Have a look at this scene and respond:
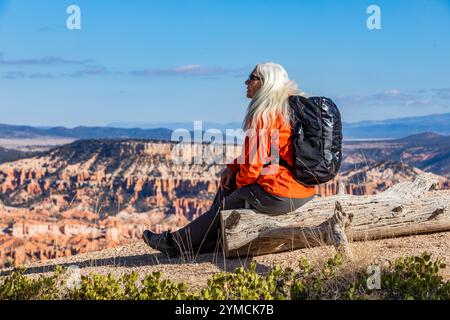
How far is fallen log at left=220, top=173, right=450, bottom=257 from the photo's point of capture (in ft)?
26.7

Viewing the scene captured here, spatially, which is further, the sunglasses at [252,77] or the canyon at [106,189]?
the canyon at [106,189]

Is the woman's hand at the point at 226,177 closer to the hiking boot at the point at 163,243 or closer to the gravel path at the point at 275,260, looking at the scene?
the gravel path at the point at 275,260

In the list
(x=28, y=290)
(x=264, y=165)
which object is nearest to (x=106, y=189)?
(x=264, y=165)

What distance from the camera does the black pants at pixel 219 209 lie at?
317 inches

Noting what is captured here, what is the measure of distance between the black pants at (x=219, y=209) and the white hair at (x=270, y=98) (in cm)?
80

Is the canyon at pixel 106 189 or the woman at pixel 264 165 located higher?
the woman at pixel 264 165

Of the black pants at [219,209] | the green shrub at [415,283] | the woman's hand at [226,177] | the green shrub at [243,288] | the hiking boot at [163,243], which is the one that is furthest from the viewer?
the hiking boot at [163,243]

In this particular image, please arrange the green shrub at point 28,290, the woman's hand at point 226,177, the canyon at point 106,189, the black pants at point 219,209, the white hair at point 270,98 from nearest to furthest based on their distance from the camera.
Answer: the green shrub at point 28,290 → the white hair at point 270,98 → the black pants at point 219,209 → the woman's hand at point 226,177 → the canyon at point 106,189

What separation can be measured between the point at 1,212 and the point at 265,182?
6038 cm

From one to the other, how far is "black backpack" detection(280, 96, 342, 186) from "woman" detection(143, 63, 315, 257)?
94 millimetres

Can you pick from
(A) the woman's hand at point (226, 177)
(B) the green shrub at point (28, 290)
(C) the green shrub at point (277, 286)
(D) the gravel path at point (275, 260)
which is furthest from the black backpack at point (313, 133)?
(B) the green shrub at point (28, 290)

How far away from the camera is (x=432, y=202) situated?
8.88 meters
